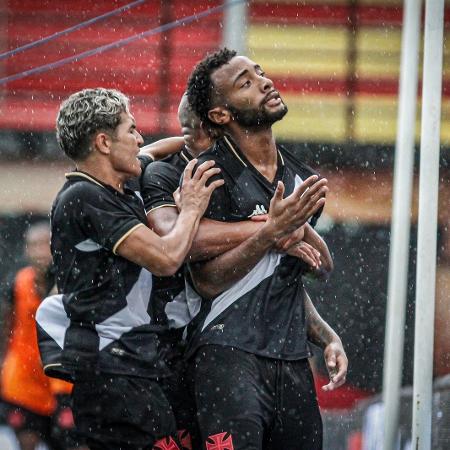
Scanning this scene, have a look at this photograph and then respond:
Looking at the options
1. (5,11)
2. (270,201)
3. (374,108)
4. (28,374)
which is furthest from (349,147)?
(270,201)

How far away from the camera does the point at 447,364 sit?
39.2 feet

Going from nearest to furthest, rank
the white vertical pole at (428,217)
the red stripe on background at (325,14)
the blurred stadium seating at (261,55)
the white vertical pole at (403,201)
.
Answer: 1. the white vertical pole at (428,217)
2. the white vertical pole at (403,201)
3. the blurred stadium seating at (261,55)
4. the red stripe on background at (325,14)

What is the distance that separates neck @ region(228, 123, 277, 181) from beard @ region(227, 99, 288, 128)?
28 millimetres

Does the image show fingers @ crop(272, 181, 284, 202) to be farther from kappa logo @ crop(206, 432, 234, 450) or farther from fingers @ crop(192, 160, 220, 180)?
kappa logo @ crop(206, 432, 234, 450)

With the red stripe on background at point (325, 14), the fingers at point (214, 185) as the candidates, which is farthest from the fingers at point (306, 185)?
the red stripe on background at point (325, 14)

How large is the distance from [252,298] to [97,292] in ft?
2.01

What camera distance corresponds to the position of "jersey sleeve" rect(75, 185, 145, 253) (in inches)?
178

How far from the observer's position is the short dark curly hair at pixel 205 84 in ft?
16.7

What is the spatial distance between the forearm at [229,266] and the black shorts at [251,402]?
235mm

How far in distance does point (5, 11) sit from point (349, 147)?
4477mm

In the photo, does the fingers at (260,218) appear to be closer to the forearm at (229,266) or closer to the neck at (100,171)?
the forearm at (229,266)

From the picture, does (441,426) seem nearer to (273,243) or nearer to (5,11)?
(273,243)

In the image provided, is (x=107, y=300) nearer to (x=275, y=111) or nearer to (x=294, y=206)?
(x=294, y=206)

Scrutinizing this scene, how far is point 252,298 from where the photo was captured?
4.80 m
